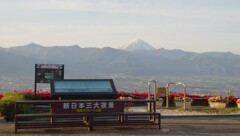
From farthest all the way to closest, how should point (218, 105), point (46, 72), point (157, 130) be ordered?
point (218, 105) → point (46, 72) → point (157, 130)

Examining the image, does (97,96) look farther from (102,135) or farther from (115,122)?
(102,135)

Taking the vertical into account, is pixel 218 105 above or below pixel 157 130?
above

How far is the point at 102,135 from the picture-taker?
42.7 ft

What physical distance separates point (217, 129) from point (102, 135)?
3675mm

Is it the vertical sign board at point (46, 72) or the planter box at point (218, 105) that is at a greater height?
the vertical sign board at point (46, 72)

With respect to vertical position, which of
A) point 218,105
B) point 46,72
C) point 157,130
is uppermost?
point 46,72

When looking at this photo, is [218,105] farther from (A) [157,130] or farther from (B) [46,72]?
(A) [157,130]

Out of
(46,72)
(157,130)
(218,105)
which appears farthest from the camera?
(218,105)

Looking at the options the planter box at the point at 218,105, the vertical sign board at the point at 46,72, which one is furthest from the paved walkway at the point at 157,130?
the planter box at the point at 218,105

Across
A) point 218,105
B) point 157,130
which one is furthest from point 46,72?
point 157,130

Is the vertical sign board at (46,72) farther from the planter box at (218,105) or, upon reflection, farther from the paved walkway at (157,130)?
the planter box at (218,105)

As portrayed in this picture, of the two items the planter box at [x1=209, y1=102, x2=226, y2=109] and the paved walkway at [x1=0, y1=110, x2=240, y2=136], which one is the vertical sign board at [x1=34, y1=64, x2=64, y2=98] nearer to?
the paved walkway at [x1=0, y1=110, x2=240, y2=136]

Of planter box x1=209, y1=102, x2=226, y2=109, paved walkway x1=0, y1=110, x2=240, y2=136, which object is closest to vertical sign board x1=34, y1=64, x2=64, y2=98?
paved walkway x1=0, y1=110, x2=240, y2=136

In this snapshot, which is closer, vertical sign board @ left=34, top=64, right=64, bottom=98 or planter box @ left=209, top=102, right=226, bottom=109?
vertical sign board @ left=34, top=64, right=64, bottom=98
